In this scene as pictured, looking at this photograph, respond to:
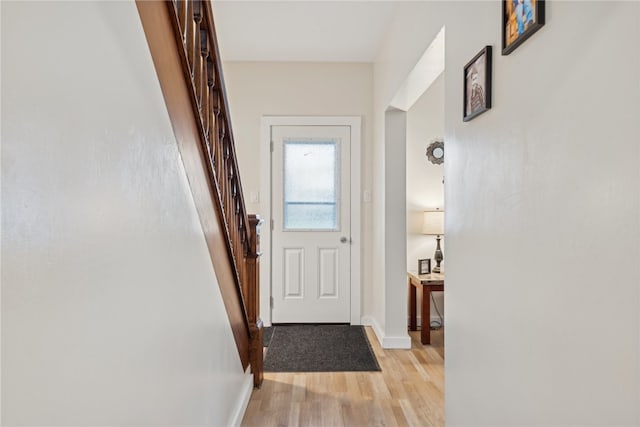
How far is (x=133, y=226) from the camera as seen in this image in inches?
37.5

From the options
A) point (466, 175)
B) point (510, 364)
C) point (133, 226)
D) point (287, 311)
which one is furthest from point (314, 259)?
Result: point (133, 226)

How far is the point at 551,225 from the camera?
1.08m

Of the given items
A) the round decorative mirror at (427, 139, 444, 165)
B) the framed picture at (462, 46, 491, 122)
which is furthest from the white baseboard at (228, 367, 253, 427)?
the round decorative mirror at (427, 139, 444, 165)

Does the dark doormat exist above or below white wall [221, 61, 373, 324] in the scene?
below

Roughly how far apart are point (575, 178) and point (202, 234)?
1.13 metres

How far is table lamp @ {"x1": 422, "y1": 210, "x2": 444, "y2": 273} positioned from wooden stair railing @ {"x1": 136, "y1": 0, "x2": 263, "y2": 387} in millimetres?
1999

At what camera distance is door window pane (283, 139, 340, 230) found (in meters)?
4.27

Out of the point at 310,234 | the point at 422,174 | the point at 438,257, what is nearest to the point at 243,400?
the point at 310,234

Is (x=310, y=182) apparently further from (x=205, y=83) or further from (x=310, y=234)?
(x=205, y=83)

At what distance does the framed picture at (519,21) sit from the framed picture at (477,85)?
0.41 ft

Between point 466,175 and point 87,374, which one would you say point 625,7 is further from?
point 87,374

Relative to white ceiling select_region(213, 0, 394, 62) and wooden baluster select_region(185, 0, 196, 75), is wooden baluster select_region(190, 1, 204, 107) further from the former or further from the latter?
white ceiling select_region(213, 0, 394, 62)

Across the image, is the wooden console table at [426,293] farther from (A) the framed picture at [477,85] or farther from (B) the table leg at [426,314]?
(A) the framed picture at [477,85]

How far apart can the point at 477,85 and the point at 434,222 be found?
2.48 metres
